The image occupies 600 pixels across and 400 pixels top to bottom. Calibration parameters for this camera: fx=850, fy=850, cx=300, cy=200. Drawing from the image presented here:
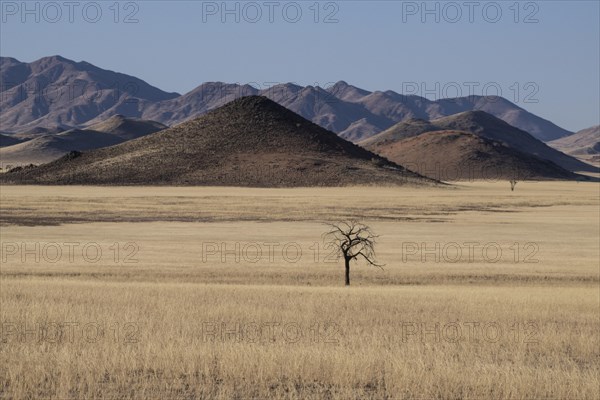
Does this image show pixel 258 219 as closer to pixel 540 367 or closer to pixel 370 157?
pixel 540 367

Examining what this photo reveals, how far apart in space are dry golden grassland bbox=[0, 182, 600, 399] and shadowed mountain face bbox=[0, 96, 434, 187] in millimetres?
98391

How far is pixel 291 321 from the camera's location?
19500mm

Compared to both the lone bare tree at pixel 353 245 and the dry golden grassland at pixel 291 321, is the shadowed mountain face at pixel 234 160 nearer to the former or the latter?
the lone bare tree at pixel 353 245

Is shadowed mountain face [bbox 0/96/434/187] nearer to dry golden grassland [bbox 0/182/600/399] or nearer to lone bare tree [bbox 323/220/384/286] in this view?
lone bare tree [bbox 323/220/384/286]

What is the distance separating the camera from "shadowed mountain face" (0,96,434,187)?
157000mm

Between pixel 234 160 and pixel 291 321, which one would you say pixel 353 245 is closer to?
pixel 291 321

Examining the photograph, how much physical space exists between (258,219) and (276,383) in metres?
69.2

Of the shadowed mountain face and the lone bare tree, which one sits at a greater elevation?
the shadowed mountain face

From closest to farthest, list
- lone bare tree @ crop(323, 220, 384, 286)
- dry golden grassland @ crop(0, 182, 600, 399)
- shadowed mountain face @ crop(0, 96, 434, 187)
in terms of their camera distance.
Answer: dry golden grassland @ crop(0, 182, 600, 399)
lone bare tree @ crop(323, 220, 384, 286)
shadowed mountain face @ crop(0, 96, 434, 187)

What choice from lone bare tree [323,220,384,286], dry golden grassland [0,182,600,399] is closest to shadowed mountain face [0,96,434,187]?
lone bare tree [323,220,384,286]

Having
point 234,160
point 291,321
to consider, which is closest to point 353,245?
point 291,321

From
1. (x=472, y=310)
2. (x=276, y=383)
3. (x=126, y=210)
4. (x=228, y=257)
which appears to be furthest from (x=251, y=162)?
(x=276, y=383)

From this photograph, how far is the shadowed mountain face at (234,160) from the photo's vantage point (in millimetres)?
157000

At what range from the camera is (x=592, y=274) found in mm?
40250
